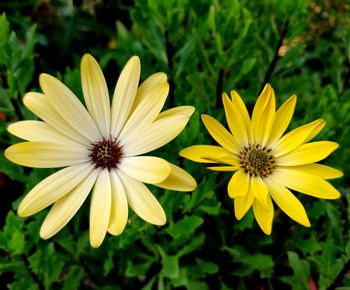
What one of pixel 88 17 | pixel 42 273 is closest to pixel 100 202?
pixel 42 273

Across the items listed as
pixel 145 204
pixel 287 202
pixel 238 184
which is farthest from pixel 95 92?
pixel 287 202

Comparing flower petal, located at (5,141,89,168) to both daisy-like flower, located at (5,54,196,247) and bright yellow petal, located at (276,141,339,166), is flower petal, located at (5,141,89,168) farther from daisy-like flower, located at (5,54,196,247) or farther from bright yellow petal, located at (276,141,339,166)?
bright yellow petal, located at (276,141,339,166)

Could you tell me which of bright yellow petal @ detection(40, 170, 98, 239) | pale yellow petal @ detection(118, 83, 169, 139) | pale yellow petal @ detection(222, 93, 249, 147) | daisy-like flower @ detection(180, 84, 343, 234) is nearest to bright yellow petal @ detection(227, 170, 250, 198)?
daisy-like flower @ detection(180, 84, 343, 234)

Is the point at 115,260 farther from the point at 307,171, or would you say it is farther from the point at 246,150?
the point at 307,171

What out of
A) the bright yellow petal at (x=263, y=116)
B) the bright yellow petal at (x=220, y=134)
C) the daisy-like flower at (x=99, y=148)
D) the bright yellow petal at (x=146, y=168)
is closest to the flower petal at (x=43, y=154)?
the daisy-like flower at (x=99, y=148)

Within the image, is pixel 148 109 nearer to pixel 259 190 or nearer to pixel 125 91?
pixel 125 91
